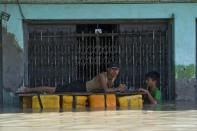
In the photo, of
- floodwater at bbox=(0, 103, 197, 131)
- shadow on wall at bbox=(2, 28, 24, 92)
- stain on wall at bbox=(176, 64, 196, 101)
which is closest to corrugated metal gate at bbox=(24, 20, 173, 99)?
stain on wall at bbox=(176, 64, 196, 101)

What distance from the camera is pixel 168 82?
15539 millimetres

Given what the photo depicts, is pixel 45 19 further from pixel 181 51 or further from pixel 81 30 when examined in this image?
pixel 181 51

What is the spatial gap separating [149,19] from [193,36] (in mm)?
1342

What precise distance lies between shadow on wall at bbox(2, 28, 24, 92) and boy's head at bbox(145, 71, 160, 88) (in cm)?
352

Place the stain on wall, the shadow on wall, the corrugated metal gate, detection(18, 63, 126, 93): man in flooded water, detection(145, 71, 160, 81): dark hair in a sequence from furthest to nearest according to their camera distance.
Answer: the corrugated metal gate → the stain on wall → the shadow on wall → detection(145, 71, 160, 81): dark hair → detection(18, 63, 126, 93): man in flooded water

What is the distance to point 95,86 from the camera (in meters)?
14.2

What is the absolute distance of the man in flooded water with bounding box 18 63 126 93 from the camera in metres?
13.8

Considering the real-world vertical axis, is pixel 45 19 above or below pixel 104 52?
above

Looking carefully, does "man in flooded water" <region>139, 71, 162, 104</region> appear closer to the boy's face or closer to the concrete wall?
the boy's face

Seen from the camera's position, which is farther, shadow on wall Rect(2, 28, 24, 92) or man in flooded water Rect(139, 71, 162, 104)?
shadow on wall Rect(2, 28, 24, 92)

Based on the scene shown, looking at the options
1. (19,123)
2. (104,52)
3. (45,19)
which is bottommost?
(19,123)

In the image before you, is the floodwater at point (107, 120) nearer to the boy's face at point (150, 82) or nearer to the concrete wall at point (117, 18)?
the boy's face at point (150, 82)

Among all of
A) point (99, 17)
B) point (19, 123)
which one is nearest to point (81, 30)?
point (99, 17)

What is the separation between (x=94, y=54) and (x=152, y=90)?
2.07m
